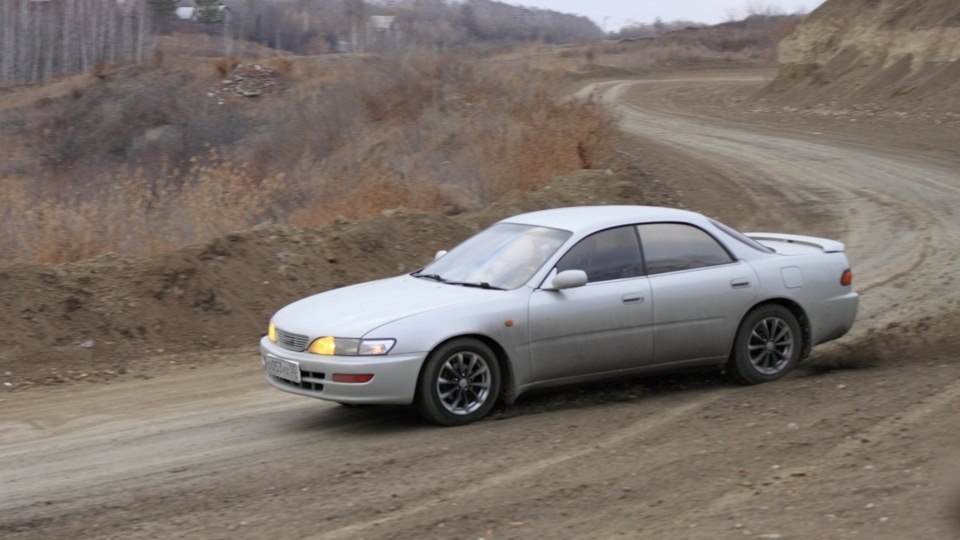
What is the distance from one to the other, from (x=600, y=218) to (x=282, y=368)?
265 cm

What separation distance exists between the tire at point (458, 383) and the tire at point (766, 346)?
2050mm

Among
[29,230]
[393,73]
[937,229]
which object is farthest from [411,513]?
[393,73]

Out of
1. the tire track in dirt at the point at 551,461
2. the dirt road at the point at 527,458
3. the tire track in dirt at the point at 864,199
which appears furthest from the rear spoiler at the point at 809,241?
the tire track in dirt at the point at 551,461

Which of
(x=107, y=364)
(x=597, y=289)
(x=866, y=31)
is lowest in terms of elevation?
(x=107, y=364)

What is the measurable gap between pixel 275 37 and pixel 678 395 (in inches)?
4307

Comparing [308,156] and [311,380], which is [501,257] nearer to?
[311,380]

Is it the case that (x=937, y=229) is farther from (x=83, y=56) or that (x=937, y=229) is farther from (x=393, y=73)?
(x=83, y=56)

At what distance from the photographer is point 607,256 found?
803 centimetres

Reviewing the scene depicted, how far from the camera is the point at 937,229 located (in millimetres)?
15961

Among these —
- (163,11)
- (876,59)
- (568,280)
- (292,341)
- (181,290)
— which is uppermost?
(163,11)

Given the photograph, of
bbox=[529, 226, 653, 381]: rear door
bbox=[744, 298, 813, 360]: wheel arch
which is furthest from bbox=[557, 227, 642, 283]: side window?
bbox=[744, 298, 813, 360]: wheel arch

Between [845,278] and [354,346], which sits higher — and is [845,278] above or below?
above

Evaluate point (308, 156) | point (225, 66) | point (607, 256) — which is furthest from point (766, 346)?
point (225, 66)

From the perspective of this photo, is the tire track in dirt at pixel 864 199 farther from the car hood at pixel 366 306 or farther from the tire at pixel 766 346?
the car hood at pixel 366 306
